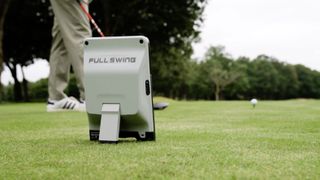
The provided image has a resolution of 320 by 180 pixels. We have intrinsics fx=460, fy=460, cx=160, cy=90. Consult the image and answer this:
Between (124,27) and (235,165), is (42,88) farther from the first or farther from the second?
(235,165)

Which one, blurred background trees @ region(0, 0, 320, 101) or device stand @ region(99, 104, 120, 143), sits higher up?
blurred background trees @ region(0, 0, 320, 101)

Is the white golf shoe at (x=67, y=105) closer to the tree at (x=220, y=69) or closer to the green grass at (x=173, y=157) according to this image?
the green grass at (x=173, y=157)

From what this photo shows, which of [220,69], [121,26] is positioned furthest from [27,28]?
[220,69]

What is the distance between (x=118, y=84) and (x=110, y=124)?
276 mm

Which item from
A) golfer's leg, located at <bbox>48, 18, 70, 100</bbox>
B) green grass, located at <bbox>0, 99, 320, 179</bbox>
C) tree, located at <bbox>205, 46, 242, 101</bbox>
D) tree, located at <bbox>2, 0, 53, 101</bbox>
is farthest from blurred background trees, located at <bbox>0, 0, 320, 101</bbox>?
tree, located at <bbox>205, 46, 242, 101</bbox>

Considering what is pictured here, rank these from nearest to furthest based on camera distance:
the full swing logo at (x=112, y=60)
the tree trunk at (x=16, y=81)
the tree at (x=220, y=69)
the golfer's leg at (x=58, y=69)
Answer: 1. the full swing logo at (x=112, y=60)
2. the golfer's leg at (x=58, y=69)
3. the tree trunk at (x=16, y=81)
4. the tree at (x=220, y=69)

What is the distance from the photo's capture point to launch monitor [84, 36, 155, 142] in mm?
3047

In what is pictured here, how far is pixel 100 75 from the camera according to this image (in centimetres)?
309

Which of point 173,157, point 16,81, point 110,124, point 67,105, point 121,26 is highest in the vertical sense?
point 121,26

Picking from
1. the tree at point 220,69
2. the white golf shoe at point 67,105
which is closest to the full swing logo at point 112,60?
the white golf shoe at point 67,105

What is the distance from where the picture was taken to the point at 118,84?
3.06 metres

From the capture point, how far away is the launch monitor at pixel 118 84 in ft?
10.00

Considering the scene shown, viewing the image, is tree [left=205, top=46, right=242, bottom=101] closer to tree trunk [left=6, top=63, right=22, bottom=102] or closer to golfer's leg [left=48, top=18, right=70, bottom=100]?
tree trunk [left=6, top=63, right=22, bottom=102]

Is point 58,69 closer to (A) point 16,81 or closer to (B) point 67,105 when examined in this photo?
(B) point 67,105
